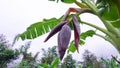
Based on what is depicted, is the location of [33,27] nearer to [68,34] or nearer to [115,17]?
[115,17]

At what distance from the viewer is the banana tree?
35.4 inches

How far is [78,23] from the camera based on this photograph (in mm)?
928

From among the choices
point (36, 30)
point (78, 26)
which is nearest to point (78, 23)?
point (78, 26)

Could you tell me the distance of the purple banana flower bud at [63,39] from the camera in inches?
33.6

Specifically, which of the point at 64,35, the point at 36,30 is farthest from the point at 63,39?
the point at 36,30

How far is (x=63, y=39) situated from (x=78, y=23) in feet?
0.26

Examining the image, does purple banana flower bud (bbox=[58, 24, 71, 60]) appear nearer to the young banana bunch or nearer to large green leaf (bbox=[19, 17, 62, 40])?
the young banana bunch

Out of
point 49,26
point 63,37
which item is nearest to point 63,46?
point 63,37

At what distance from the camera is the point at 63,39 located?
88cm

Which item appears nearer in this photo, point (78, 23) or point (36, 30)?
point (78, 23)

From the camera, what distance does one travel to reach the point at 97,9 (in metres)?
1.47

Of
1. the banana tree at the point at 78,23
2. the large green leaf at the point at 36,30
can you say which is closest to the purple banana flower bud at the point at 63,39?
the banana tree at the point at 78,23

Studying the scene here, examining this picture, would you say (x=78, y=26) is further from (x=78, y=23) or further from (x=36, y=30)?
(x=36, y=30)

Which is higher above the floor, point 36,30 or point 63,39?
point 63,39
